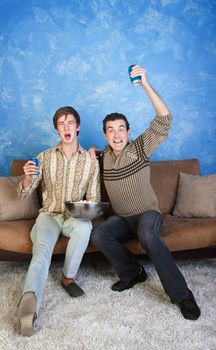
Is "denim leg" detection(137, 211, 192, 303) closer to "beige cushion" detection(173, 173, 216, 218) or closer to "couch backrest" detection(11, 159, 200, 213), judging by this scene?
"beige cushion" detection(173, 173, 216, 218)

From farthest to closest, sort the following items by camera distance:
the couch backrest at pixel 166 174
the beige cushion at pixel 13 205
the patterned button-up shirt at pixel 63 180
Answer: the couch backrest at pixel 166 174 → the beige cushion at pixel 13 205 → the patterned button-up shirt at pixel 63 180

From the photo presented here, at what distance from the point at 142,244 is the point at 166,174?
1002 mm

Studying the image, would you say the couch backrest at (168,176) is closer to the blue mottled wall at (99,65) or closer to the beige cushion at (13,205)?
the blue mottled wall at (99,65)

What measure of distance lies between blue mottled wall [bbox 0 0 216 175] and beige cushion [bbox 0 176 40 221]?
2.00ft

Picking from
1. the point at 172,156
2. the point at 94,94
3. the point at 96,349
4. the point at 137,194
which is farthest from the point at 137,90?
the point at 96,349

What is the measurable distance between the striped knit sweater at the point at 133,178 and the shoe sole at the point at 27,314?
818 mm

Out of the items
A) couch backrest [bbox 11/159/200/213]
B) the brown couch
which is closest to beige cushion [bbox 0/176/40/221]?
the brown couch

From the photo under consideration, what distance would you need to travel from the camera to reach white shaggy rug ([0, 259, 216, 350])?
1848mm

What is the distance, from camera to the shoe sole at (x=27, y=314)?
75.0 inches

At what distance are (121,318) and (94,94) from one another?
198 cm

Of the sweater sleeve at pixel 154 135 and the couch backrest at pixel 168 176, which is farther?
the couch backrest at pixel 168 176

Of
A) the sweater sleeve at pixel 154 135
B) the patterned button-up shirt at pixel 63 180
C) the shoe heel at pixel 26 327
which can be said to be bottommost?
the shoe heel at pixel 26 327

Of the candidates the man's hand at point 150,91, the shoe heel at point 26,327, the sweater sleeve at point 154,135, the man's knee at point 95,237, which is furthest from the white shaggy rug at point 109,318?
the man's hand at point 150,91

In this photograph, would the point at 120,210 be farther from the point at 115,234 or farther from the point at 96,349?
the point at 96,349
